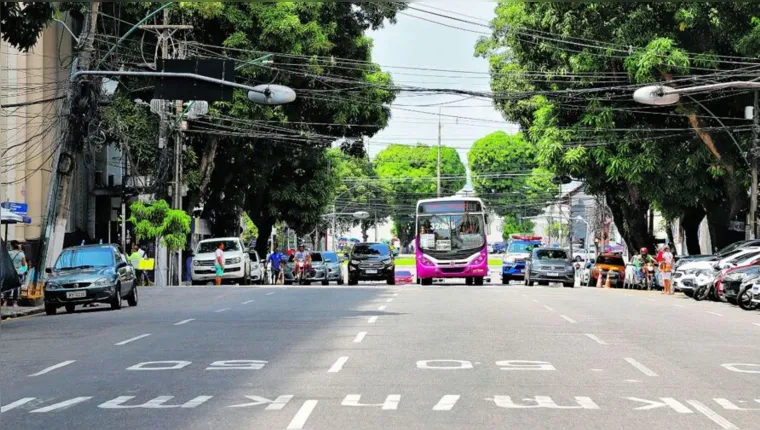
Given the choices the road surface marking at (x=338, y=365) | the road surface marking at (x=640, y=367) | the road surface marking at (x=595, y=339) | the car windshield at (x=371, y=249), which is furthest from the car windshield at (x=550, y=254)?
the road surface marking at (x=338, y=365)

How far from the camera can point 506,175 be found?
12600cm

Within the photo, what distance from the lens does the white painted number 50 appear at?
50.6ft

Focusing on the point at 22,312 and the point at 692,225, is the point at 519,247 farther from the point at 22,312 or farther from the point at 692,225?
the point at 22,312

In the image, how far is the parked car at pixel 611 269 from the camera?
2201 inches

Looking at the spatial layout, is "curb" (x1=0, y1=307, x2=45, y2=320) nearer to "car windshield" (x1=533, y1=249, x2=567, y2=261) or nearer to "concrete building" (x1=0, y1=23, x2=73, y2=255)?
"concrete building" (x1=0, y1=23, x2=73, y2=255)

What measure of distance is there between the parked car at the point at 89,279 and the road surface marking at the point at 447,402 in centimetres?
1771

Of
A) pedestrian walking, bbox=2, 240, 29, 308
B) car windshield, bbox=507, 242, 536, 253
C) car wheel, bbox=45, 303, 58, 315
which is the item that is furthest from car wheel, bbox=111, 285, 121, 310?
car windshield, bbox=507, 242, 536, 253

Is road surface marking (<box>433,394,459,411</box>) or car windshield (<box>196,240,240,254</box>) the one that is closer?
road surface marking (<box>433,394,459,411</box>)

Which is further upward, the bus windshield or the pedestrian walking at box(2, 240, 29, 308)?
the bus windshield

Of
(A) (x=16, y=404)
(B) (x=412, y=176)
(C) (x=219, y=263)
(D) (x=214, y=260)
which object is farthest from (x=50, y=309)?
(B) (x=412, y=176)

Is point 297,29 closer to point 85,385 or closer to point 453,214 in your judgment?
point 453,214

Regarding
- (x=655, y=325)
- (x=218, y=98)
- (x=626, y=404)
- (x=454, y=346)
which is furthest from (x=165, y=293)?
(x=626, y=404)

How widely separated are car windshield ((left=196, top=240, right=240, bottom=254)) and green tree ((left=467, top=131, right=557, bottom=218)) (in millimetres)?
74907

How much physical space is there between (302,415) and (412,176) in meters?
121
